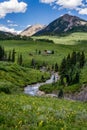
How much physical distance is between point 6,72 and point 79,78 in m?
44.1

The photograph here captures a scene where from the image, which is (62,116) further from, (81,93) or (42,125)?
(81,93)

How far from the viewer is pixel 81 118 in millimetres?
19953

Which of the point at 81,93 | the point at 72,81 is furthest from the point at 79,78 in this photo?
the point at 81,93

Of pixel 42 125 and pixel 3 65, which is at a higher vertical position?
pixel 42 125

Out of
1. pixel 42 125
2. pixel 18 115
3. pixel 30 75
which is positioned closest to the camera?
pixel 42 125

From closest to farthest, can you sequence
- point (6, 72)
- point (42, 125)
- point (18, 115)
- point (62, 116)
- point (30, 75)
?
point (42, 125), point (18, 115), point (62, 116), point (6, 72), point (30, 75)

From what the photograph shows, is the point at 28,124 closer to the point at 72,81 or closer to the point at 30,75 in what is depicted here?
the point at 72,81

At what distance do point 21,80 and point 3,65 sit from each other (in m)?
18.8

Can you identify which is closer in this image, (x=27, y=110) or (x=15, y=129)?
(x=15, y=129)

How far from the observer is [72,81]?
150000mm

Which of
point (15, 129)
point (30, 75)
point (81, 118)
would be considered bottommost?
point (30, 75)

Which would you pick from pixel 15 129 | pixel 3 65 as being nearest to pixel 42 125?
pixel 15 129

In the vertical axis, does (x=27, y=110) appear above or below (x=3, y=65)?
above

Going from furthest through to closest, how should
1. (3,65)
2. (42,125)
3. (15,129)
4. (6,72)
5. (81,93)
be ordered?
(3,65) < (6,72) < (81,93) < (42,125) < (15,129)
